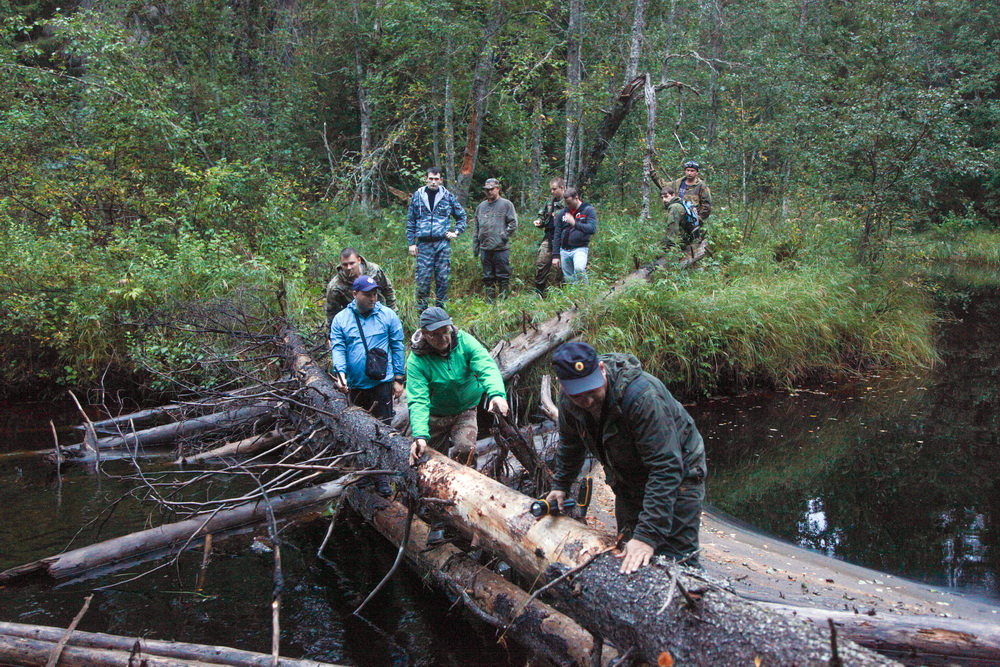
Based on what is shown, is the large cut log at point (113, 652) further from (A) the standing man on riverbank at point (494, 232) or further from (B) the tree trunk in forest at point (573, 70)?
(B) the tree trunk in forest at point (573, 70)

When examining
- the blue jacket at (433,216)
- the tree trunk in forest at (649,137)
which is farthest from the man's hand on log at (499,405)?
the tree trunk in forest at (649,137)

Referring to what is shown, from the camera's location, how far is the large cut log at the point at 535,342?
8.64 m

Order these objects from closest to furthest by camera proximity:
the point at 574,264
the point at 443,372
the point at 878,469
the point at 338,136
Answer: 1. the point at 443,372
2. the point at 878,469
3. the point at 574,264
4. the point at 338,136

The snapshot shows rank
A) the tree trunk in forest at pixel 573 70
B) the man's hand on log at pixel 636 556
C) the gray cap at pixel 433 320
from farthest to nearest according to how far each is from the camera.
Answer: the tree trunk in forest at pixel 573 70, the gray cap at pixel 433 320, the man's hand on log at pixel 636 556

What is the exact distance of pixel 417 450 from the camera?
4934mm

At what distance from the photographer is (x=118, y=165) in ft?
42.0

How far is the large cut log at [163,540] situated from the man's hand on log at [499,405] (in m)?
1.68

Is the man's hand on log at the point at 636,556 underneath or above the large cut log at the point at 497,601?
above

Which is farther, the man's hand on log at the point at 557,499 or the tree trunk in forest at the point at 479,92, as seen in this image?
the tree trunk in forest at the point at 479,92

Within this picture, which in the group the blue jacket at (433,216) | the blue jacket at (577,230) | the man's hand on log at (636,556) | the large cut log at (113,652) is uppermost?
the man's hand on log at (636,556)

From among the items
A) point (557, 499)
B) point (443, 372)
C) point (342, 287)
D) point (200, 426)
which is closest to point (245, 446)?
point (200, 426)

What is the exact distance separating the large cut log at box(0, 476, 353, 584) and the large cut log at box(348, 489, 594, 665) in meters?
0.88

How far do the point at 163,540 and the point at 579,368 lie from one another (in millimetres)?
4283

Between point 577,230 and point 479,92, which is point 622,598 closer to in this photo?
point 577,230
